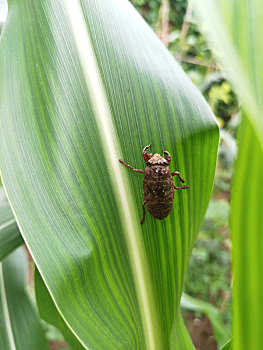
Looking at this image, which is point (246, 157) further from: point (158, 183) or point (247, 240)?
point (158, 183)

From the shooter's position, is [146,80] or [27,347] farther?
[27,347]

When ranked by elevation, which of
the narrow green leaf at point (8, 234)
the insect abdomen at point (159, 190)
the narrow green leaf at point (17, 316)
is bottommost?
the narrow green leaf at point (17, 316)

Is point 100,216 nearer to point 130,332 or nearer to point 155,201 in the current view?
point 155,201

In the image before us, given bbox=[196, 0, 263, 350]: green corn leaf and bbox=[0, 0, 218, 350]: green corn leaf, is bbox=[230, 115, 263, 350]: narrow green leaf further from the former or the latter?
bbox=[0, 0, 218, 350]: green corn leaf

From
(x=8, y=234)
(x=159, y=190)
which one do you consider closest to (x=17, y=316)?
(x=8, y=234)

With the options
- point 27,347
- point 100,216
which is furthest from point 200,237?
point 100,216

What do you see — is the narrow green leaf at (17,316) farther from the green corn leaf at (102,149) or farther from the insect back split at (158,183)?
the insect back split at (158,183)

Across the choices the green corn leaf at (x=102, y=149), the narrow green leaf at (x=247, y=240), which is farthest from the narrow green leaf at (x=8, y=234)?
the narrow green leaf at (x=247, y=240)
